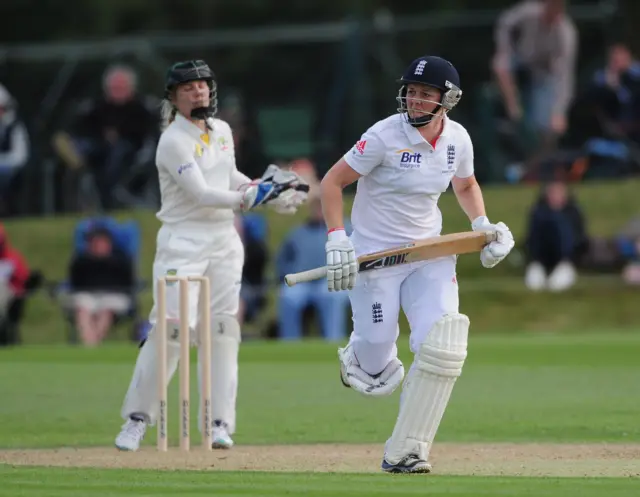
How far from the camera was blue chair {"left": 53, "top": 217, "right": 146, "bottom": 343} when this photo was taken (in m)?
16.2

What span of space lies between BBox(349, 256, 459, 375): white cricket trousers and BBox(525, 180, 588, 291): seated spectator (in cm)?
906

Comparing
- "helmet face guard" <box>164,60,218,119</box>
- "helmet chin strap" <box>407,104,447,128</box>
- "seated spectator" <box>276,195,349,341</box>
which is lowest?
"seated spectator" <box>276,195,349,341</box>

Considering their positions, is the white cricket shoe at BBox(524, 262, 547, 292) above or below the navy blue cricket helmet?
below

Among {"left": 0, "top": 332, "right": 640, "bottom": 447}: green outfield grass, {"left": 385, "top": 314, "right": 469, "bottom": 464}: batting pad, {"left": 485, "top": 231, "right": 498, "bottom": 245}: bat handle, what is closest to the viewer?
{"left": 385, "top": 314, "right": 469, "bottom": 464}: batting pad

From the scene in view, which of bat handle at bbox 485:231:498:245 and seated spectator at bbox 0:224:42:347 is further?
seated spectator at bbox 0:224:42:347

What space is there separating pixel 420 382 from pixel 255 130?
11.3m

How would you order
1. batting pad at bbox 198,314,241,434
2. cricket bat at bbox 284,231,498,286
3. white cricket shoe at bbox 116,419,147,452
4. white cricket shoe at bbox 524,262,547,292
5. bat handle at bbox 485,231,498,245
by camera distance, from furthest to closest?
white cricket shoe at bbox 524,262,547,292, batting pad at bbox 198,314,241,434, white cricket shoe at bbox 116,419,147,452, bat handle at bbox 485,231,498,245, cricket bat at bbox 284,231,498,286

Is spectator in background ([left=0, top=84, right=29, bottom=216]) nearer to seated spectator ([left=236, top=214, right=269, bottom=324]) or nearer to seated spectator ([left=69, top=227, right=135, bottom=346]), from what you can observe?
seated spectator ([left=69, top=227, right=135, bottom=346])

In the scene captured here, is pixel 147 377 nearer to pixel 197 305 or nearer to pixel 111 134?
pixel 197 305

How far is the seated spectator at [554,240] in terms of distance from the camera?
16.6 metres

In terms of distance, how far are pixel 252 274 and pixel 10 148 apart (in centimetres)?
391

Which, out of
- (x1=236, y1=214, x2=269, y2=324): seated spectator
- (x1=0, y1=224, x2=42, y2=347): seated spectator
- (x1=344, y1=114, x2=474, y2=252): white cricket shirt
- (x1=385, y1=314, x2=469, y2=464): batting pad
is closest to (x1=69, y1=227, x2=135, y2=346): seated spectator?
(x1=0, y1=224, x2=42, y2=347): seated spectator

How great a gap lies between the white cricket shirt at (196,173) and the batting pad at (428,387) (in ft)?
5.72

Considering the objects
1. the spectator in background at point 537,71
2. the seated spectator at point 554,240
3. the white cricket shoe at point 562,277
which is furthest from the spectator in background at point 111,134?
the white cricket shoe at point 562,277
